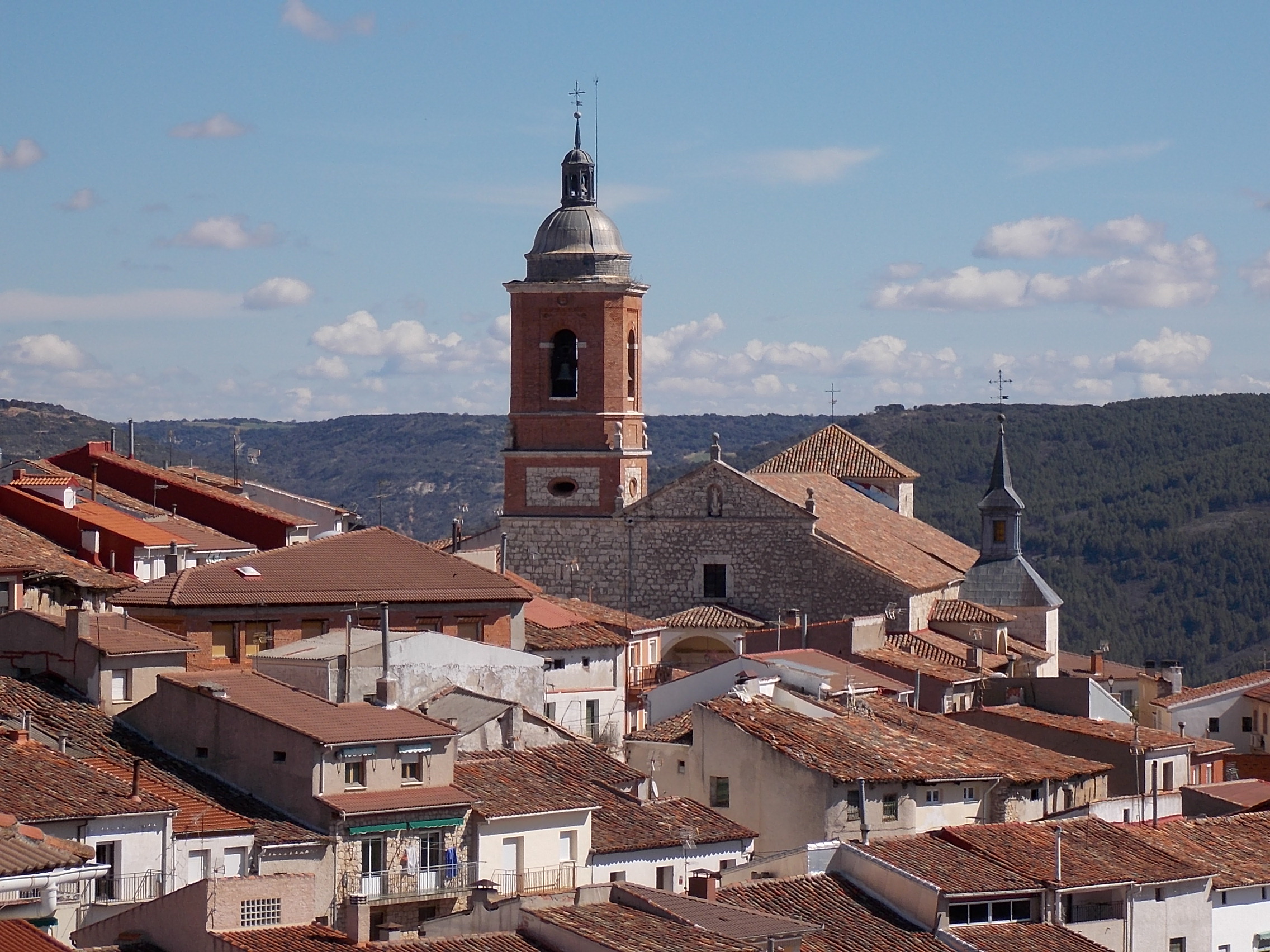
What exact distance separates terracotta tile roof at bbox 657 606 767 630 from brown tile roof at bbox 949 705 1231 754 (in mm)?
8042

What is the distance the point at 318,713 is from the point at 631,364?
108 ft

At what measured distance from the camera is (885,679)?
5356 cm

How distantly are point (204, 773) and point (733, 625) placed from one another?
2645 centimetres

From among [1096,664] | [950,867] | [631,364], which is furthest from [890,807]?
[1096,664]

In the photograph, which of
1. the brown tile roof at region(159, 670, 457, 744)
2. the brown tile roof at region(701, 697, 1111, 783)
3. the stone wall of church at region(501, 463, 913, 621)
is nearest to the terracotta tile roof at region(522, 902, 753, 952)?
the brown tile roof at region(159, 670, 457, 744)

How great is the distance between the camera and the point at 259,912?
29.1 metres

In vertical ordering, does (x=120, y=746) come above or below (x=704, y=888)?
above

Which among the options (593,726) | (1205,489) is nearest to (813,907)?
(593,726)

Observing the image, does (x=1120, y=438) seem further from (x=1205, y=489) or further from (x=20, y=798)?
(x=20, y=798)

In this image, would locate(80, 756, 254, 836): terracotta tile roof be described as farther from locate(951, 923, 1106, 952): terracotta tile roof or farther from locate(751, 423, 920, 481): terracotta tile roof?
locate(751, 423, 920, 481): terracotta tile roof

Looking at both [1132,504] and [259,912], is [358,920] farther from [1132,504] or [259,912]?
[1132,504]

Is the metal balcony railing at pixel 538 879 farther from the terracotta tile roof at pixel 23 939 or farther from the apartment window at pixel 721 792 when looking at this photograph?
the terracotta tile roof at pixel 23 939

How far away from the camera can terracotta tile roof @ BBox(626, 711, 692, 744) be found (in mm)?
42969

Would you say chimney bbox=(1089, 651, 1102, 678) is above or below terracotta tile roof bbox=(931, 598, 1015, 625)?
below
